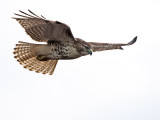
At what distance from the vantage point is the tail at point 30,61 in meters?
13.2

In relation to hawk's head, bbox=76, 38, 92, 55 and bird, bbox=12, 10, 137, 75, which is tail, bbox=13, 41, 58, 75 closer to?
bird, bbox=12, 10, 137, 75

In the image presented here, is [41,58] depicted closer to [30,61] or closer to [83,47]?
[30,61]

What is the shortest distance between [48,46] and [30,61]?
46.8 inches

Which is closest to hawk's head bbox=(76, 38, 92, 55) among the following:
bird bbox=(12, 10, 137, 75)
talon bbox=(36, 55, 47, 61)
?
bird bbox=(12, 10, 137, 75)

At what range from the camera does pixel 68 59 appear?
12469 millimetres

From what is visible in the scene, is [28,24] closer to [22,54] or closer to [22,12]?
[22,12]

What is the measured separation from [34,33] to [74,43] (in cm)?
112

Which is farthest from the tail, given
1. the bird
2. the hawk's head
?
the hawk's head

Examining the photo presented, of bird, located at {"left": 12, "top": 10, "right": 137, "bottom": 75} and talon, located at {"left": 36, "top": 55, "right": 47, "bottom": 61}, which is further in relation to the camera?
talon, located at {"left": 36, "top": 55, "right": 47, "bottom": 61}

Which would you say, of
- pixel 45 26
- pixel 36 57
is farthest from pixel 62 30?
pixel 36 57

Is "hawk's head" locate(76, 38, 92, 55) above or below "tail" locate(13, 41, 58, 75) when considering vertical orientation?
above

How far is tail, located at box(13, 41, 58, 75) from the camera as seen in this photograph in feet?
43.2

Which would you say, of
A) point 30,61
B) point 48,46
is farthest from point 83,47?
point 30,61

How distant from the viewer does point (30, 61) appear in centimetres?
1359
